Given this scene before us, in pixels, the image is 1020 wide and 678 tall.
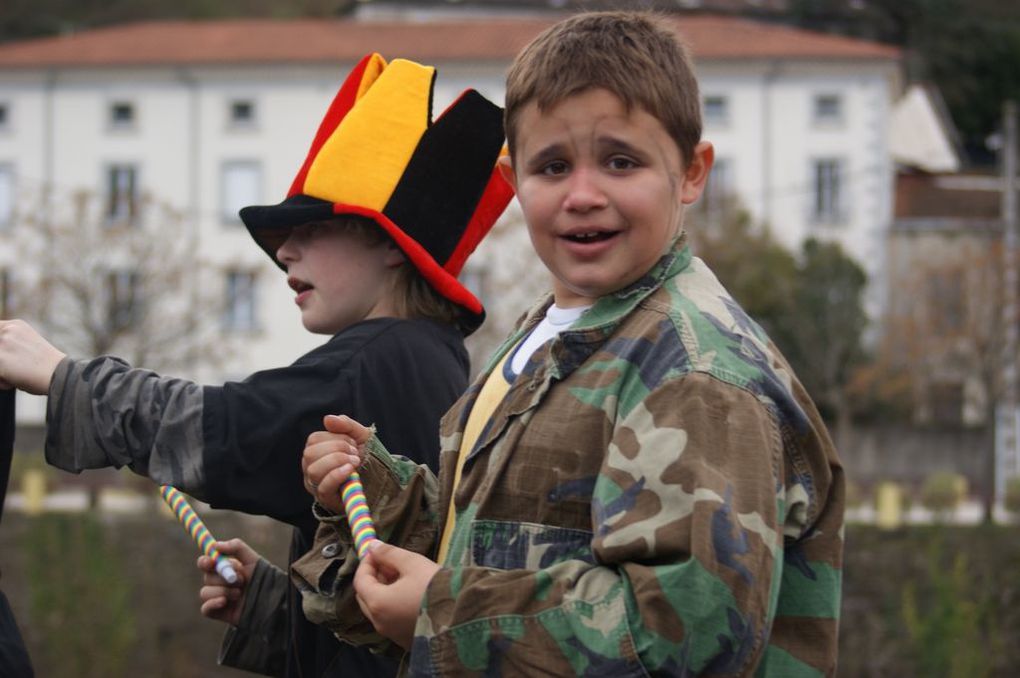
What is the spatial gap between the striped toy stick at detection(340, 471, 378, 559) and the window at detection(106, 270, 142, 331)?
2462 centimetres

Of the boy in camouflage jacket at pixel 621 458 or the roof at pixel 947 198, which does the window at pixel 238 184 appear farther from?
the boy in camouflage jacket at pixel 621 458

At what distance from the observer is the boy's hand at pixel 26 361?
219 cm

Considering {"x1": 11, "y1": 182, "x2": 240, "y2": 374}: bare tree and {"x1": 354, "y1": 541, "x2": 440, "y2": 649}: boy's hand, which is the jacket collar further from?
{"x1": 11, "y1": 182, "x2": 240, "y2": 374}: bare tree

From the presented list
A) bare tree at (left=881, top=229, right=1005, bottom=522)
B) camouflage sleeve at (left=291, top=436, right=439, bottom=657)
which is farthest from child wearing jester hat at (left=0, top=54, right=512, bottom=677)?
→ bare tree at (left=881, top=229, right=1005, bottom=522)

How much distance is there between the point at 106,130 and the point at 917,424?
723 inches

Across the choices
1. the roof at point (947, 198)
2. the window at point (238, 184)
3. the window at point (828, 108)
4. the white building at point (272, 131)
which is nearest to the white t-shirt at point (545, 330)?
the white building at point (272, 131)

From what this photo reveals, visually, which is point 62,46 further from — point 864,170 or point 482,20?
point 864,170

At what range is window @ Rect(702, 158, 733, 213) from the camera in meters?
29.1

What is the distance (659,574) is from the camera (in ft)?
5.07

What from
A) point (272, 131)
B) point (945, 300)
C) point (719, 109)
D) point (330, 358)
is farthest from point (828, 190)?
point (330, 358)

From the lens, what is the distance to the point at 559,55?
1776 millimetres

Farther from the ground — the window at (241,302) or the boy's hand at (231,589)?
the window at (241,302)

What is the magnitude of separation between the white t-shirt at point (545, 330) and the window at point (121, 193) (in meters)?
26.4

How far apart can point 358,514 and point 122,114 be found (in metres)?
33.5
